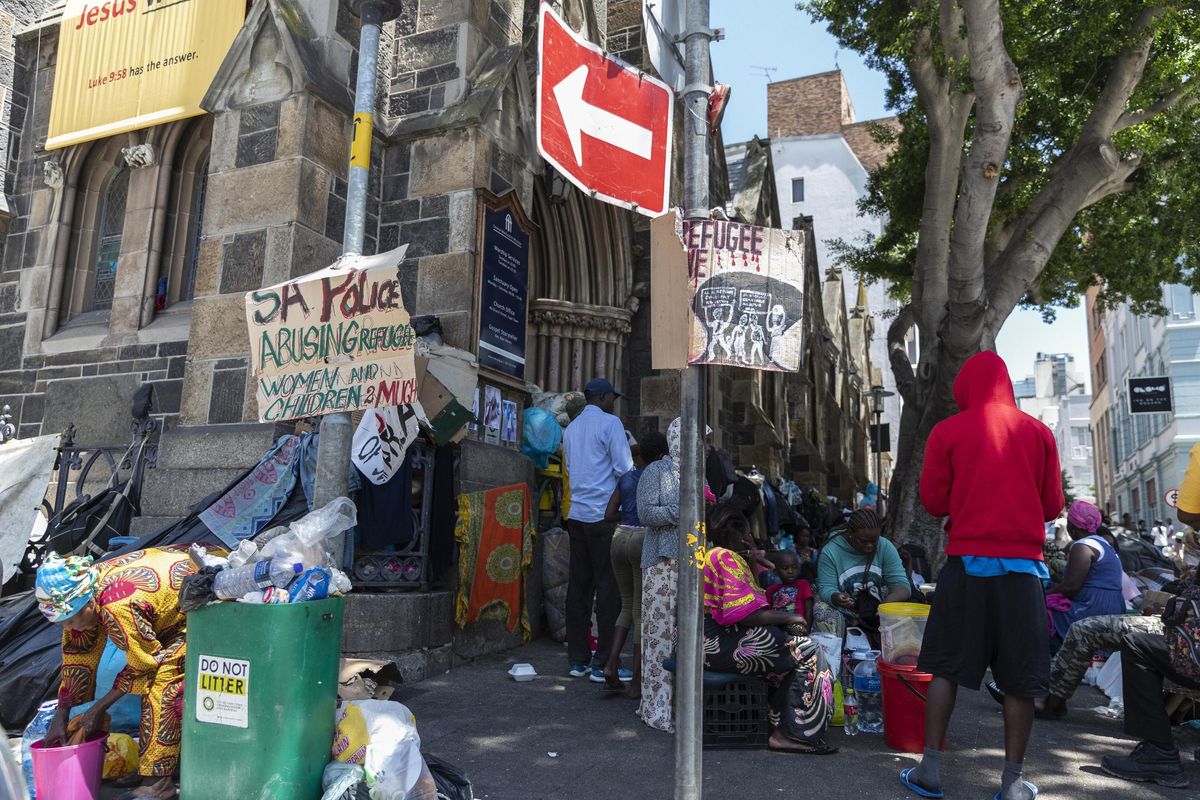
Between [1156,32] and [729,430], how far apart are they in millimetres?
7710

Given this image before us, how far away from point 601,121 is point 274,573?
6.98 feet

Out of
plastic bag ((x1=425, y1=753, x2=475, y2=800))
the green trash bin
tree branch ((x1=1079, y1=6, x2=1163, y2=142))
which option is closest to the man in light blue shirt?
plastic bag ((x1=425, y1=753, x2=475, y2=800))

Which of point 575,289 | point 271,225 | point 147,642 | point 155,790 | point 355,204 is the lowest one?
point 155,790

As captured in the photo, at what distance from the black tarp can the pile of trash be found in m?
1.48

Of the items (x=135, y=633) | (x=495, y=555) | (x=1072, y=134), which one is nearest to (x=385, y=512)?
(x=495, y=555)

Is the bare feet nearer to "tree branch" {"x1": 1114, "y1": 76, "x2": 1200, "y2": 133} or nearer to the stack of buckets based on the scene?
the stack of buckets

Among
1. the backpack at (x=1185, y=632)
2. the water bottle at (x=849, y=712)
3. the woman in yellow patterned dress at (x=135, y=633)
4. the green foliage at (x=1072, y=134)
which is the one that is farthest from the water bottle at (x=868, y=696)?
the green foliage at (x=1072, y=134)

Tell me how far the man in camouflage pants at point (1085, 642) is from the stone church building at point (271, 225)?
3.90m

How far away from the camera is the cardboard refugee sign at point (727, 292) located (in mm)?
2980

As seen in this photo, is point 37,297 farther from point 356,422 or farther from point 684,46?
point 684,46

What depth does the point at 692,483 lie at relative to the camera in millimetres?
3098

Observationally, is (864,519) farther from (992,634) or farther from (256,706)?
(256,706)

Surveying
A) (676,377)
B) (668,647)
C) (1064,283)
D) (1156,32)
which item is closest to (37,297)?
(676,377)

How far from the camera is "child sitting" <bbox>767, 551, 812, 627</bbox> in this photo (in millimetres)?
4922
